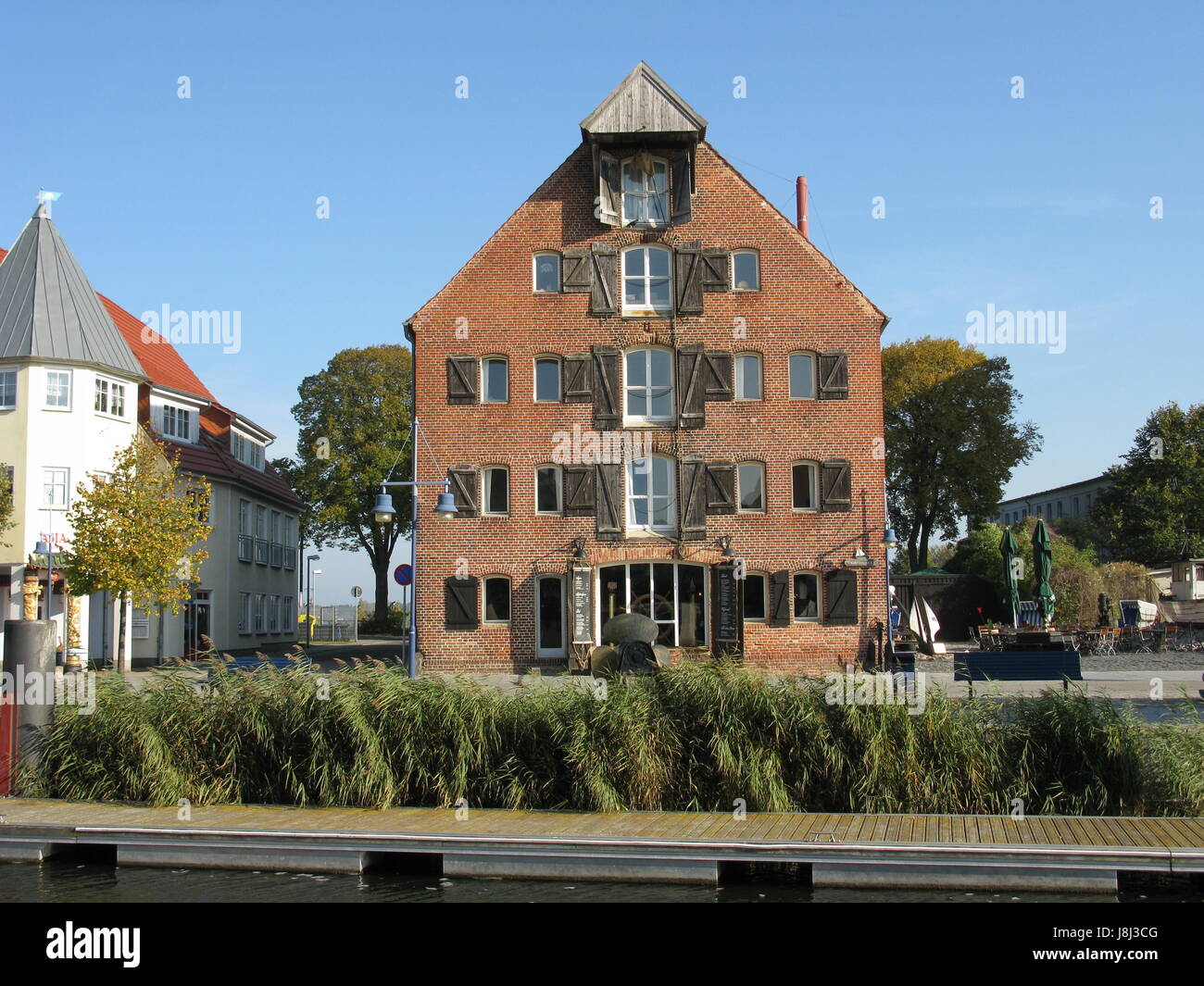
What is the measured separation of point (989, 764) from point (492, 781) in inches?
191

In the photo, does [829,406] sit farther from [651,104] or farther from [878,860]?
[878,860]

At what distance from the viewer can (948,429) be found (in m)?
52.5

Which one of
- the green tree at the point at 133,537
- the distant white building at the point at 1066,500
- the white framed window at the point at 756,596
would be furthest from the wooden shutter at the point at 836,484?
the distant white building at the point at 1066,500

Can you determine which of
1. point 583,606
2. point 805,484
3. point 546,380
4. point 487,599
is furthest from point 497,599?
point 805,484

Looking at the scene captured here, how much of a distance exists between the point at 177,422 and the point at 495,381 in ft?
48.2

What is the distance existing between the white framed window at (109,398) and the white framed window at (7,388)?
212 cm

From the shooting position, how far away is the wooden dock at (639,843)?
946 cm

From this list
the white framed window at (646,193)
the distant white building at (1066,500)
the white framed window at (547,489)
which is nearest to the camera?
the white framed window at (547,489)

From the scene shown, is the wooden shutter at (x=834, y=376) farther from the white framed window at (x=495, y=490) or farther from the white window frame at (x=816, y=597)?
the white framed window at (x=495, y=490)

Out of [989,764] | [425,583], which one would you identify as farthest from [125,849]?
[425,583]

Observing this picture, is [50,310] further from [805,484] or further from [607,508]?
[805,484]

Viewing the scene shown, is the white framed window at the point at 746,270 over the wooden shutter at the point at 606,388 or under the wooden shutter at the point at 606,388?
over

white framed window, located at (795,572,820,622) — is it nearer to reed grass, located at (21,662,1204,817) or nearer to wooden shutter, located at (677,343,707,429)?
wooden shutter, located at (677,343,707,429)

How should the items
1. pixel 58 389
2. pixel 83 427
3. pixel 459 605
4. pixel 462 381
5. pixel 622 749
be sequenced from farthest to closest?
pixel 83 427, pixel 58 389, pixel 462 381, pixel 459 605, pixel 622 749
